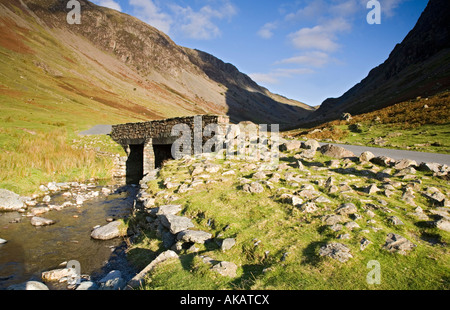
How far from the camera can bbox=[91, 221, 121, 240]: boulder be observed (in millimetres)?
9305

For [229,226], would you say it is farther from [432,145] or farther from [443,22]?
[443,22]

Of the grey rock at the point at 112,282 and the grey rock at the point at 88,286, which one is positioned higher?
the grey rock at the point at 112,282

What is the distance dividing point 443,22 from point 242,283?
11429 centimetres

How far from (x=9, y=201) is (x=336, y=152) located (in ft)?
54.5

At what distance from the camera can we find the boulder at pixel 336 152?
11.3 meters

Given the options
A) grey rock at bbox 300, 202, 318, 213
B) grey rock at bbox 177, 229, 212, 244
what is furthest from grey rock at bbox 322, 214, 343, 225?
grey rock at bbox 177, 229, 212, 244

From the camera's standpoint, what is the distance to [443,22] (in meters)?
79.2

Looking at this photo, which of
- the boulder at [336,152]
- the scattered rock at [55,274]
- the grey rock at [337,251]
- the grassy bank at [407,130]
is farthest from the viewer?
the grassy bank at [407,130]

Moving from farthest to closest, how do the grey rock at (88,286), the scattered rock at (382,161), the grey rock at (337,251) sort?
1. the scattered rock at (382,161)
2. the grey rock at (88,286)
3. the grey rock at (337,251)

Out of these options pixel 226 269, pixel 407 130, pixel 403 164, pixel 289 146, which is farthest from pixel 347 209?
pixel 407 130

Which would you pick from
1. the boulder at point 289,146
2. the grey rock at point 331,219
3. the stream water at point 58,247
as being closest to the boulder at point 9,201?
the stream water at point 58,247

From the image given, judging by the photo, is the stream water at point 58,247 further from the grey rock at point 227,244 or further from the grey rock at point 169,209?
the grey rock at point 227,244

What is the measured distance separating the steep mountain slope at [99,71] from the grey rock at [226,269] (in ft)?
112
